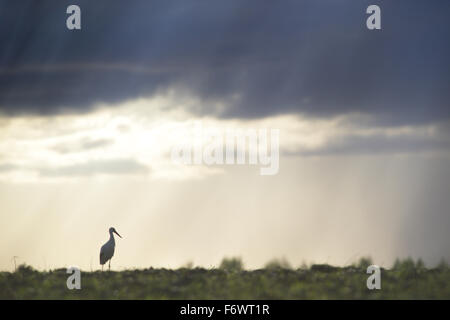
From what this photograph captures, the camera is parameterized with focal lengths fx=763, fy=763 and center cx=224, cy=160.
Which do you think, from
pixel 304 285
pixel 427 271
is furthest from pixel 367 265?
pixel 304 285

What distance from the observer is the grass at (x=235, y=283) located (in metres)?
23.9

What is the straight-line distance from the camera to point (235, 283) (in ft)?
82.6

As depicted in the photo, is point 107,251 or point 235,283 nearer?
point 235,283

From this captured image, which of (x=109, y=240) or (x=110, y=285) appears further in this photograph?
(x=109, y=240)

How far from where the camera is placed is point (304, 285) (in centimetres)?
2481

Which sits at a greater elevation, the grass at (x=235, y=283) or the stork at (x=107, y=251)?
the stork at (x=107, y=251)

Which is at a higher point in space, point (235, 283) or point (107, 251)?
point (107, 251)

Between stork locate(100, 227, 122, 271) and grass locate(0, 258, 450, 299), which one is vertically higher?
stork locate(100, 227, 122, 271)

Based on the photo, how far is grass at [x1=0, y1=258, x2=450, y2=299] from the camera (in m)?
23.9

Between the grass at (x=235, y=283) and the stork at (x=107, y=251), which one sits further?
the stork at (x=107, y=251)

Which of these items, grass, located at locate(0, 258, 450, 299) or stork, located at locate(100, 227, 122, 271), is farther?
stork, located at locate(100, 227, 122, 271)
